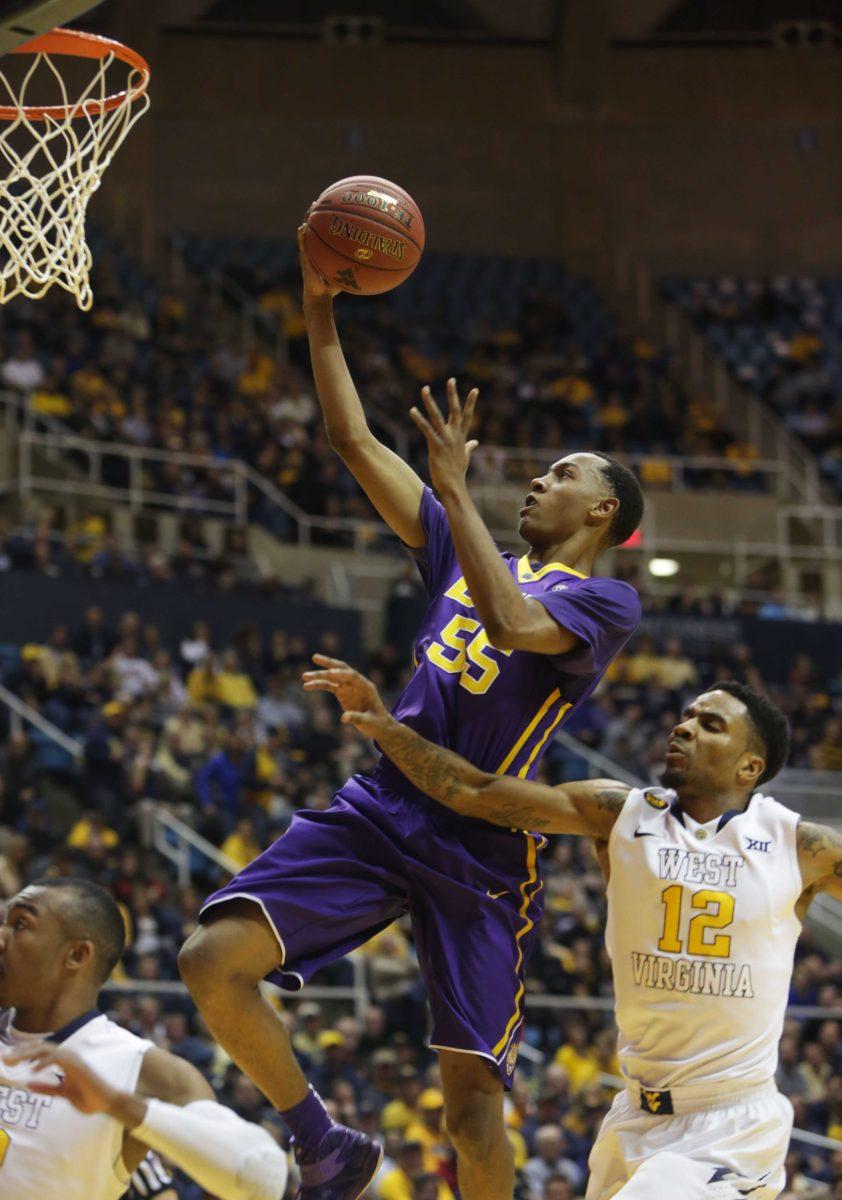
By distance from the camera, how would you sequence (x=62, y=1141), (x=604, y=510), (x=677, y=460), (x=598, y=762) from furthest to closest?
(x=677, y=460) < (x=598, y=762) < (x=604, y=510) < (x=62, y=1141)

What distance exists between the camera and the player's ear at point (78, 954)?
4.71 metres

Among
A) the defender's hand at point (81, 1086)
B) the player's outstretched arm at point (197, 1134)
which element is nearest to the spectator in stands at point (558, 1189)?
the player's outstretched arm at point (197, 1134)

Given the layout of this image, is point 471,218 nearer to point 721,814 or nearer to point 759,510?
point 759,510

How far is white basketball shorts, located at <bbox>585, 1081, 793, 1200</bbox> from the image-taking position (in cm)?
484

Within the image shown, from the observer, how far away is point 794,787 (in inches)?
693

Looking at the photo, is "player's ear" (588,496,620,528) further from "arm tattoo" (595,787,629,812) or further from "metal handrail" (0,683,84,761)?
"metal handrail" (0,683,84,761)

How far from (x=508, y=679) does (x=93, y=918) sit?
56.0 inches

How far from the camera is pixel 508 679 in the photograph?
5.43m

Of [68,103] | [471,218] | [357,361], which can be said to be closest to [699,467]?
[357,361]

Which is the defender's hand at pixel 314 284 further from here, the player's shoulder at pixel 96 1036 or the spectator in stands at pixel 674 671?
the spectator in stands at pixel 674 671

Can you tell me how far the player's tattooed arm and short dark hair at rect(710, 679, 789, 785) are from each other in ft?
0.90

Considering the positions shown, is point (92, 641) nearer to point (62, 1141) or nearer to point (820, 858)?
point (820, 858)

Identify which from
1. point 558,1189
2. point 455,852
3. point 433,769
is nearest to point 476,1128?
point 455,852

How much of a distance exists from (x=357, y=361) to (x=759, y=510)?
18.7 feet
